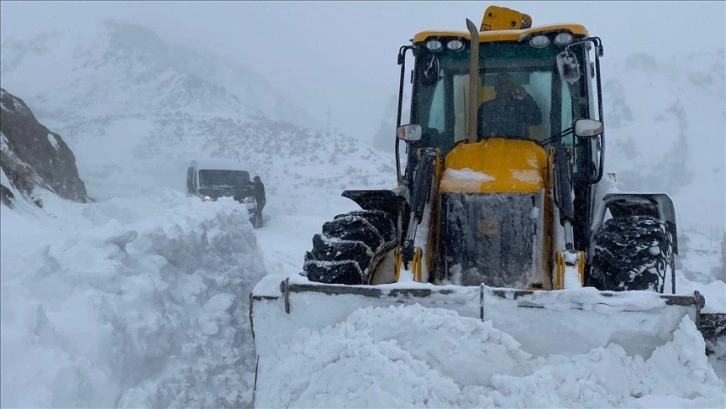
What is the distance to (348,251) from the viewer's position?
4102mm

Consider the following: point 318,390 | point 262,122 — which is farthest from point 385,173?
point 318,390

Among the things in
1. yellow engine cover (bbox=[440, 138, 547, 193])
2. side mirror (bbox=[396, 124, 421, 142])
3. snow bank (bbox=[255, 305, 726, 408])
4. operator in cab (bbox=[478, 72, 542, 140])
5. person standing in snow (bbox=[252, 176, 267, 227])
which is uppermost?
operator in cab (bbox=[478, 72, 542, 140])

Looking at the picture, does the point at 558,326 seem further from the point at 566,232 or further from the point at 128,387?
the point at 128,387

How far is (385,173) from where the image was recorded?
29734mm

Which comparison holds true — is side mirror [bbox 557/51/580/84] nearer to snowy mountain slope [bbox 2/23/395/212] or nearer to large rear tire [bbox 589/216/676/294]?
large rear tire [bbox 589/216/676/294]

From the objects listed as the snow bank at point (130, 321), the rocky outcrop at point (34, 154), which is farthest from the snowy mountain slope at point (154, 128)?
the snow bank at point (130, 321)

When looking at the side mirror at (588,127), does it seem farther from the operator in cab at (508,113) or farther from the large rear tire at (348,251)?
the large rear tire at (348,251)

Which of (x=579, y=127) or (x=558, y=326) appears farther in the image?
(x=579, y=127)

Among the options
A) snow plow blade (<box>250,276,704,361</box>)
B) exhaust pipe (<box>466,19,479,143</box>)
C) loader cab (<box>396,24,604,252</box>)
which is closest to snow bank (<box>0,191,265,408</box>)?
snow plow blade (<box>250,276,704,361</box>)

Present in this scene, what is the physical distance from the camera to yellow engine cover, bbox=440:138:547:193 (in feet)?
14.3

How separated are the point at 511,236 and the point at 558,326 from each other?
1.12 meters

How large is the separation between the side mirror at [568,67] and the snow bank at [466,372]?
6.67ft

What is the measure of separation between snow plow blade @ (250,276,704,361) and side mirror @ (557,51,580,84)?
1.85 meters

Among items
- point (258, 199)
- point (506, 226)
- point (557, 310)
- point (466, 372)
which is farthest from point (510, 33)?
point (258, 199)
